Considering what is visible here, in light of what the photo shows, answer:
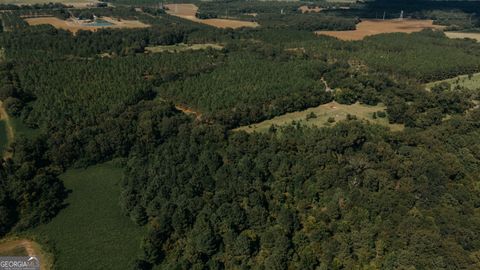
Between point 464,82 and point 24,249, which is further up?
point 464,82

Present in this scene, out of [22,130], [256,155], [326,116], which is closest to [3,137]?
[22,130]

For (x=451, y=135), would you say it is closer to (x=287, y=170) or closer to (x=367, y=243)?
(x=287, y=170)

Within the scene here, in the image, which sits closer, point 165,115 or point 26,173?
point 26,173

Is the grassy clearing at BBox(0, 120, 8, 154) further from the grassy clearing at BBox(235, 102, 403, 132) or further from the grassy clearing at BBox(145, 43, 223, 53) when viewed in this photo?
the grassy clearing at BBox(145, 43, 223, 53)

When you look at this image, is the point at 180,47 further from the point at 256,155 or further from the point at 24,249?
the point at 24,249

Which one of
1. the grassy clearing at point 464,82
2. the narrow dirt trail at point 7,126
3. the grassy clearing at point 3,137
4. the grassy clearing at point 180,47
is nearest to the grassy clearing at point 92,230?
the narrow dirt trail at point 7,126

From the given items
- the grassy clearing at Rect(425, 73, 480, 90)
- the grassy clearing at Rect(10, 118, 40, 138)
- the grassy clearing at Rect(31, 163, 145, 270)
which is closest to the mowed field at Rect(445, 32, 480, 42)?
the grassy clearing at Rect(425, 73, 480, 90)

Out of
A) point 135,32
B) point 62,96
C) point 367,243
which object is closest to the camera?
point 367,243

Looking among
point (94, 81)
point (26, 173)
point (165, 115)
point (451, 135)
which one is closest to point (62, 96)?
point (94, 81)
